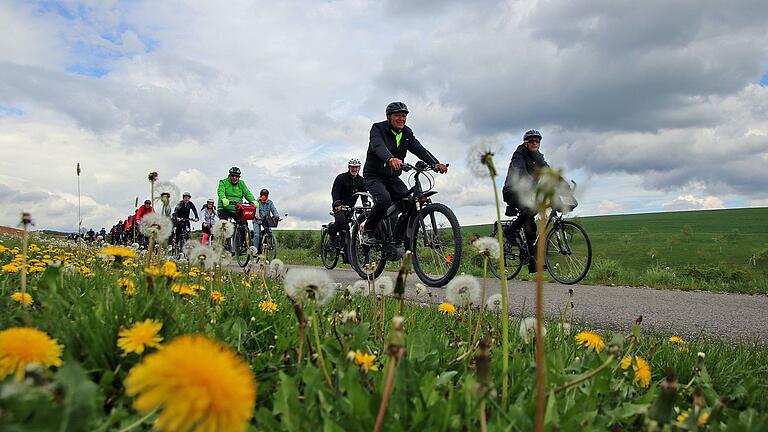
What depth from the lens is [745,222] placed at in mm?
60281

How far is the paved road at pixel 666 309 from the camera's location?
14.0ft

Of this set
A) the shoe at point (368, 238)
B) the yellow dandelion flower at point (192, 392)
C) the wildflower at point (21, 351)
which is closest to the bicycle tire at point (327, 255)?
the shoe at point (368, 238)

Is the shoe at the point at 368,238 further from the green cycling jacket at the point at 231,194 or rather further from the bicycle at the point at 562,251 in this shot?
the green cycling jacket at the point at 231,194

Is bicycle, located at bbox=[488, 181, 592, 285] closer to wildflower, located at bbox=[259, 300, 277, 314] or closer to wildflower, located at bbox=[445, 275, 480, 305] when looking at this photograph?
wildflower, located at bbox=[259, 300, 277, 314]

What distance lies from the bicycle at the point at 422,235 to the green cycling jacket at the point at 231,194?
6215 millimetres

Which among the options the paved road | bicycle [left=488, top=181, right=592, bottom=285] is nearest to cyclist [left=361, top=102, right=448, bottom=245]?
the paved road

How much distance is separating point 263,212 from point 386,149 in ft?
30.1

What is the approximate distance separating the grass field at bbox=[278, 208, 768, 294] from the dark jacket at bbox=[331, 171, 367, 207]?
2933 mm

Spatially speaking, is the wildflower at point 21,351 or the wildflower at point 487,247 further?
the wildflower at point 487,247

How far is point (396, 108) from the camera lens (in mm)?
7789

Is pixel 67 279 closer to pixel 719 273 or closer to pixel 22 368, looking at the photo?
pixel 22 368

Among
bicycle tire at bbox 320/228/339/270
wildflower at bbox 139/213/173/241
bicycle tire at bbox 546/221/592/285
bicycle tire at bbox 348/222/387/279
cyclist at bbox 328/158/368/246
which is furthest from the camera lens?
bicycle tire at bbox 320/228/339/270

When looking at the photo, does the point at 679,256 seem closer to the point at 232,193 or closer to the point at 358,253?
the point at 358,253

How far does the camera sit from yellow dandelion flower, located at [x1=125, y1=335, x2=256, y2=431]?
0.63 metres
